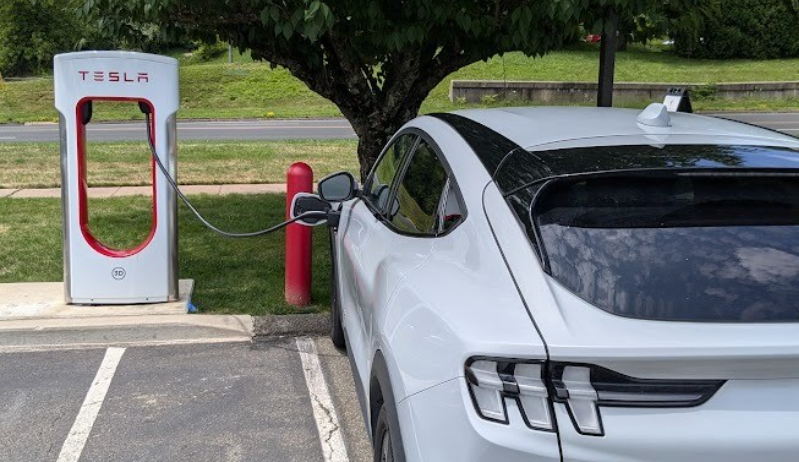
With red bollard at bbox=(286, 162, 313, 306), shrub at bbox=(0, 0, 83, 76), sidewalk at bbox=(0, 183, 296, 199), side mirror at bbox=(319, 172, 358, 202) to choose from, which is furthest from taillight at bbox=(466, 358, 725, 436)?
shrub at bbox=(0, 0, 83, 76)

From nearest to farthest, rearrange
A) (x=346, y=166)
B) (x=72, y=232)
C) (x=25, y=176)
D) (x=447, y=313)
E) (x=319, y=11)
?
(x=447, y=313) → (x=319, y=11) → (x=72, y=232) → (x=25, y=176) → (x=346, y=166)

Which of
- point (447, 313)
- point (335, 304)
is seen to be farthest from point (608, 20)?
point (447, 313)

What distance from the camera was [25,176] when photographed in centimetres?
1151

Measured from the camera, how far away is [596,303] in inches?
78.9

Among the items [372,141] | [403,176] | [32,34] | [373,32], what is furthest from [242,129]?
[32,34]

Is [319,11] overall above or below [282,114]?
above

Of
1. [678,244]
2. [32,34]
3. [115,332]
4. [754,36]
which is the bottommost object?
[115,332]

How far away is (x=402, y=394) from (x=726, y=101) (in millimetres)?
28998

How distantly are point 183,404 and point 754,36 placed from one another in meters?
39.9

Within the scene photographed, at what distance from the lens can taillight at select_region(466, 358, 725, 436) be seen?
1.84 meters

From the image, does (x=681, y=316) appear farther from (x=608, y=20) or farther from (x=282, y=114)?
(x=282, y=114)

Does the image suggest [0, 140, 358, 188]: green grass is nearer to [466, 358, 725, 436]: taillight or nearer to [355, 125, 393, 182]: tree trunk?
[355, 125, 393, 182]: tree trunk

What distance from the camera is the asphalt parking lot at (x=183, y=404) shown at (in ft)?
12.7

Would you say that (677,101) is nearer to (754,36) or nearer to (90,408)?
(90,408)
